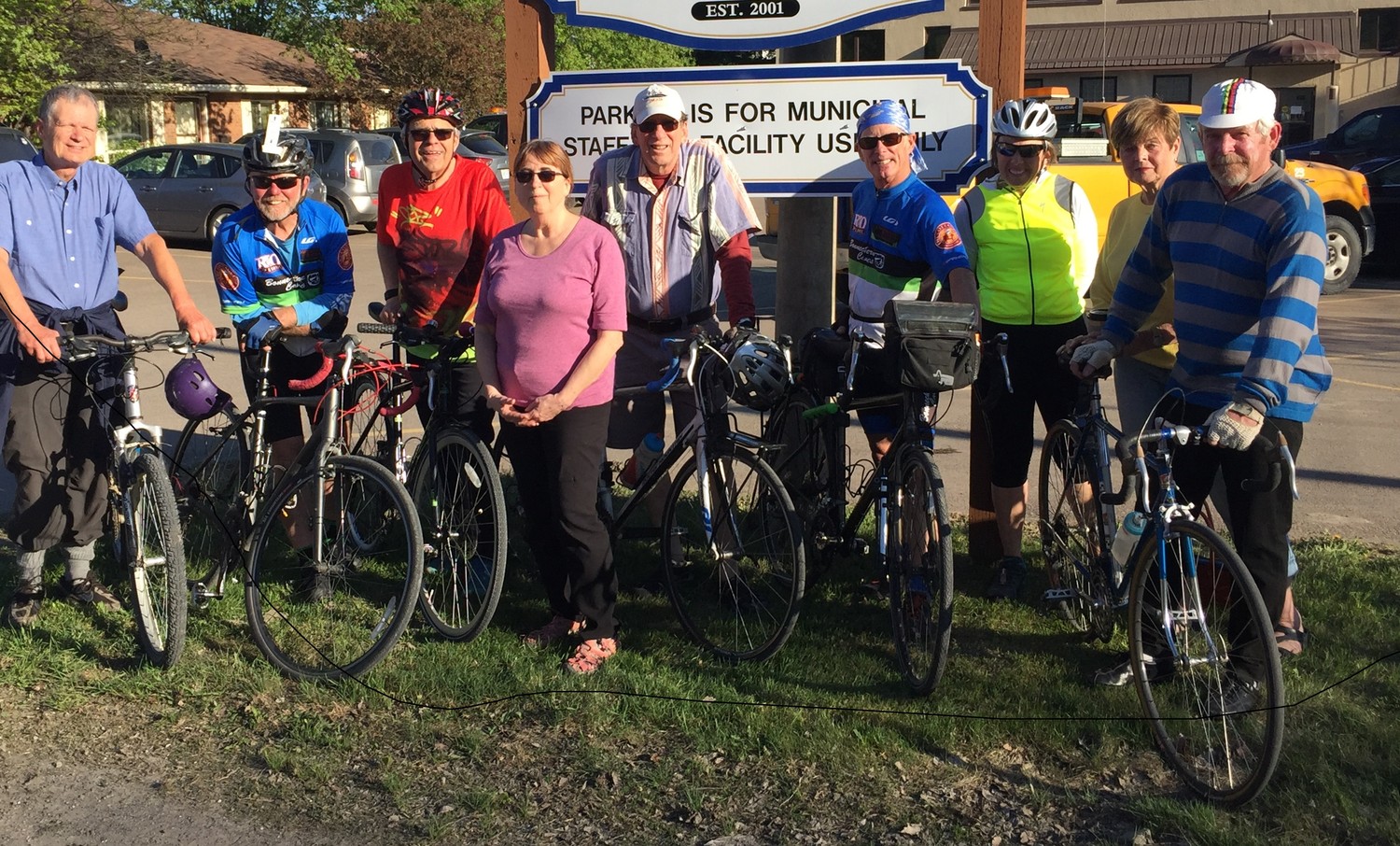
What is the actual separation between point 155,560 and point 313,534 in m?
0.53

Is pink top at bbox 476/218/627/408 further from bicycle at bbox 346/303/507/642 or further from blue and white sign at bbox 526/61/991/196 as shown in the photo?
blue and white sign at bbox 526/61/991/196

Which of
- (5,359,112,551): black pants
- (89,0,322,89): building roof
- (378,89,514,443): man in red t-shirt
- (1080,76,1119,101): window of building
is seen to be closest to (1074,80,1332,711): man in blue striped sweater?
(378,89,514,443): man in red t-shirt

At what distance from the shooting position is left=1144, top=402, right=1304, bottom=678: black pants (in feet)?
13.7

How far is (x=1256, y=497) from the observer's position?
13.9 feet

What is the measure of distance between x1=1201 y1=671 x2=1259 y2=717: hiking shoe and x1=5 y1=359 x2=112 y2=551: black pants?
3.87 metres

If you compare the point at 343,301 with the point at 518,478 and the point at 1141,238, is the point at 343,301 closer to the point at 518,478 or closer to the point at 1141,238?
the point at 518,478

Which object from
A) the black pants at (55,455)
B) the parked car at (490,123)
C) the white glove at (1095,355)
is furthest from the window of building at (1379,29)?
the black pants at (55,455)

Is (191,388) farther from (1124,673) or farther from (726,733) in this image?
(1124,673)

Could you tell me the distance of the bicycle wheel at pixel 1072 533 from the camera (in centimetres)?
485

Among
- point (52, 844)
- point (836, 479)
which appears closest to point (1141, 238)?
point (836, 479)

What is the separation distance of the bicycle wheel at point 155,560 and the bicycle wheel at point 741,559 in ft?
5.53

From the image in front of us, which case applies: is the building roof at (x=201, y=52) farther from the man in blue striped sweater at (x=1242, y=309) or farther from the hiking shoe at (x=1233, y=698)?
the hiking shoe at (x=1233, y=698)

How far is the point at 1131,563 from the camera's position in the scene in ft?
14.5

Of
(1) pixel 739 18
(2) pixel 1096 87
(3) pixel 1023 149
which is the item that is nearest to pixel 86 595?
(1) pixel 739 18
